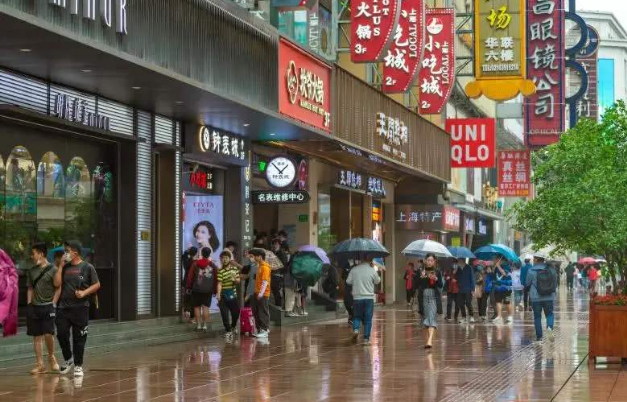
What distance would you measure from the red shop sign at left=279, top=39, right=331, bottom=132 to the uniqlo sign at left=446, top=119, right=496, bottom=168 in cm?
1527

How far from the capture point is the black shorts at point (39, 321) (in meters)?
15.9

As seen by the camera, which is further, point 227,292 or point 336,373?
point 227,292

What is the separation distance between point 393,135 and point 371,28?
5.86 m

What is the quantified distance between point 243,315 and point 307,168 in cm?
973

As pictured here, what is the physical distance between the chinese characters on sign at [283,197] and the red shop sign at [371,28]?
329 cm

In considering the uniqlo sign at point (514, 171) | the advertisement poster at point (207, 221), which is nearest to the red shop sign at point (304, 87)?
the advertisement poster at point (207, 221)

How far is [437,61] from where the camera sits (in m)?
35.9

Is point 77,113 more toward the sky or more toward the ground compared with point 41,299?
more toward the sky

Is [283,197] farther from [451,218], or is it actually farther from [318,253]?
[451,218]

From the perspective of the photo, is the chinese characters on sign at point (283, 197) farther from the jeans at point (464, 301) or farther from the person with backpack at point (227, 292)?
the jeans at point (464, 301)

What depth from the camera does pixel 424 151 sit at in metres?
38.1

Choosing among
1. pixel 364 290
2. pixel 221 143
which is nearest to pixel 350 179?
pixel 221 143

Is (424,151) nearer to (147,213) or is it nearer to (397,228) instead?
(397,228)

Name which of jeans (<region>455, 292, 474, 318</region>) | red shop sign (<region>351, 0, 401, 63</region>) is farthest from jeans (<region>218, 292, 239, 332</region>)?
jeans (<region>455, 292, 474, 318</region>)
